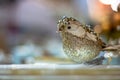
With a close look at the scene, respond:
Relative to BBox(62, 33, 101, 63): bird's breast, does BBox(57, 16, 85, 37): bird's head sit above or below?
above

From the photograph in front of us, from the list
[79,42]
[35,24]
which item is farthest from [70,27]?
[35,24]

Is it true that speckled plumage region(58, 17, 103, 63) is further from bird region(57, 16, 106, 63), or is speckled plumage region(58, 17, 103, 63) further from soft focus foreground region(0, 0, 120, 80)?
soft focus foreground region(0, 0, 120, 80)

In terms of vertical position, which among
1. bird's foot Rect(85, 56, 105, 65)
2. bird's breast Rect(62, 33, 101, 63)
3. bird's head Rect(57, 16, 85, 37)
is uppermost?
bird's head Rect(57, 16, 85, 37)

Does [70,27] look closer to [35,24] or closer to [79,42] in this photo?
[79,42]

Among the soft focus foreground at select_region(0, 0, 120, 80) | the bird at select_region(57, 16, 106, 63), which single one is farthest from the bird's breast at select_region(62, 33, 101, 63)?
the soft focus foreground at select_region(0, 0, 120, 80)

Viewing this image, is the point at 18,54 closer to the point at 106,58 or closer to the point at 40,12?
the point at 40,12

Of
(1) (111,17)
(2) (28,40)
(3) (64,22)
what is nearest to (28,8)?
(2) (28,40)

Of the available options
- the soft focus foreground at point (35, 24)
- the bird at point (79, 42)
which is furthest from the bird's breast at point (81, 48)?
the soft focus foreground at point (35, 24)

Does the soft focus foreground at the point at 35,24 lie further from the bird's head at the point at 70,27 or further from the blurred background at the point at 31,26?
the bird's head at the point at 70,27
